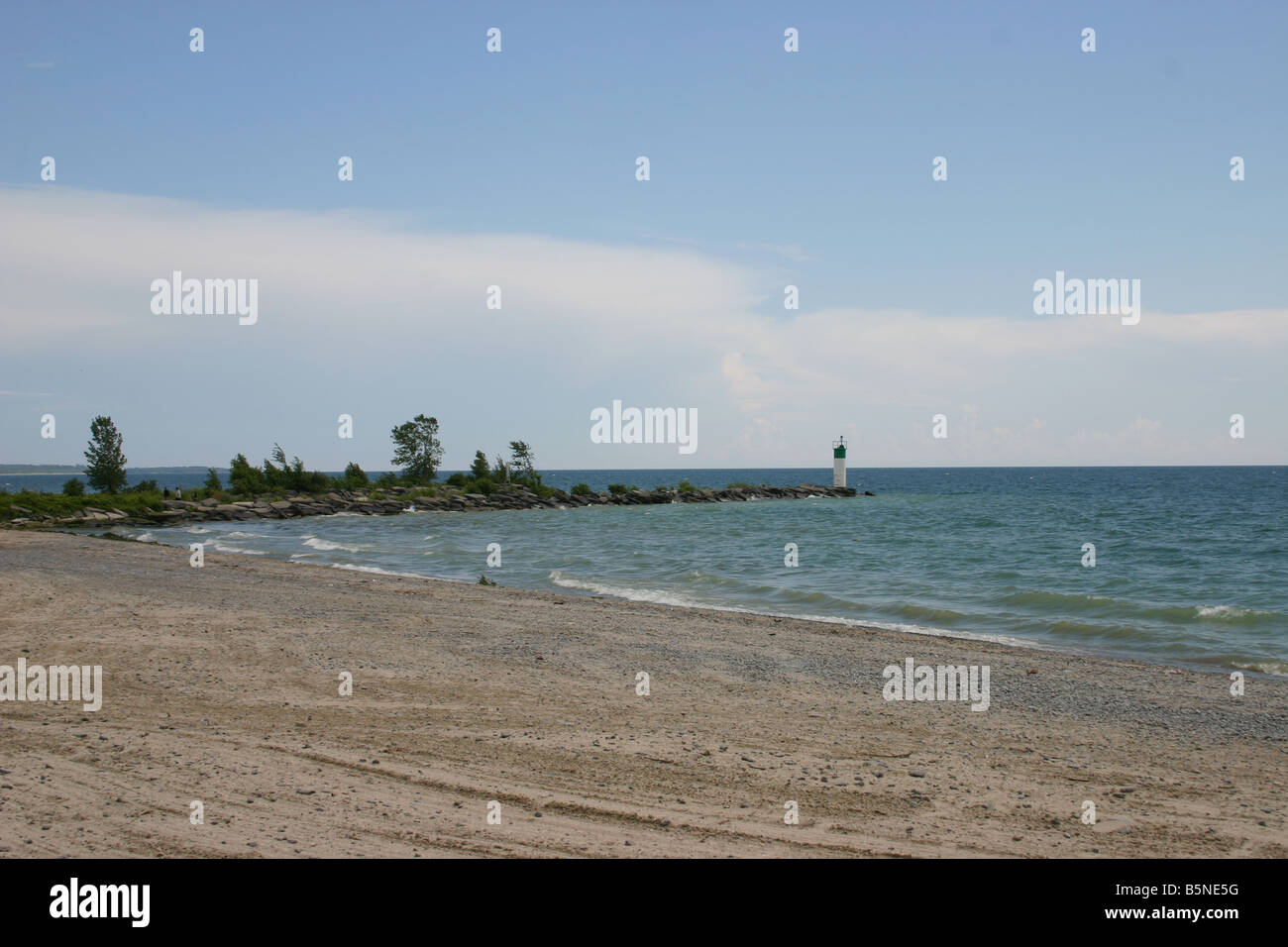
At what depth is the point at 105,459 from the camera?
2144 inches

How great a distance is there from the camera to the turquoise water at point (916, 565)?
16.9m

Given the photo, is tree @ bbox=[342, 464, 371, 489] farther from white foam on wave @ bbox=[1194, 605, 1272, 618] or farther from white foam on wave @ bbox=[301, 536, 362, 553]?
white foam on wave @ bbox=[1194, 605, 1272, 618]

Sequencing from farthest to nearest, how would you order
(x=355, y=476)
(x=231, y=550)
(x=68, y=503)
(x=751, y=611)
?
(x=355, y=476) → (x=68, y=503) → (x=231, y=550) → (x=751, y=611)

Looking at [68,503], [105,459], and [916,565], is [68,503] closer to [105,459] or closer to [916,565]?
[105,459]

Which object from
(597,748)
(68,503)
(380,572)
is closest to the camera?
(597,748)

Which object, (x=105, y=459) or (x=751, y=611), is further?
(x=105, y=459)

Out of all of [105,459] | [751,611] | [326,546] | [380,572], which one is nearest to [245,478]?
[105,459]

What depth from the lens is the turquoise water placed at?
55.4 ft

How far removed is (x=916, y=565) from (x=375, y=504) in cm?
3910

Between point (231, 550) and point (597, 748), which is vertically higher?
point (597, 748)

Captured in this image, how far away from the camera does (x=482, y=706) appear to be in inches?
360

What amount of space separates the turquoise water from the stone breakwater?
142 inches

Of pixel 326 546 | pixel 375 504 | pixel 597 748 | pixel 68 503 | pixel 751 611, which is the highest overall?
pixel 68 503

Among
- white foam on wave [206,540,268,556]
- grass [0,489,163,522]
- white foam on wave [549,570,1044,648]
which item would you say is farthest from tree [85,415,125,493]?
white foam on wave [549,570,1044,648]
